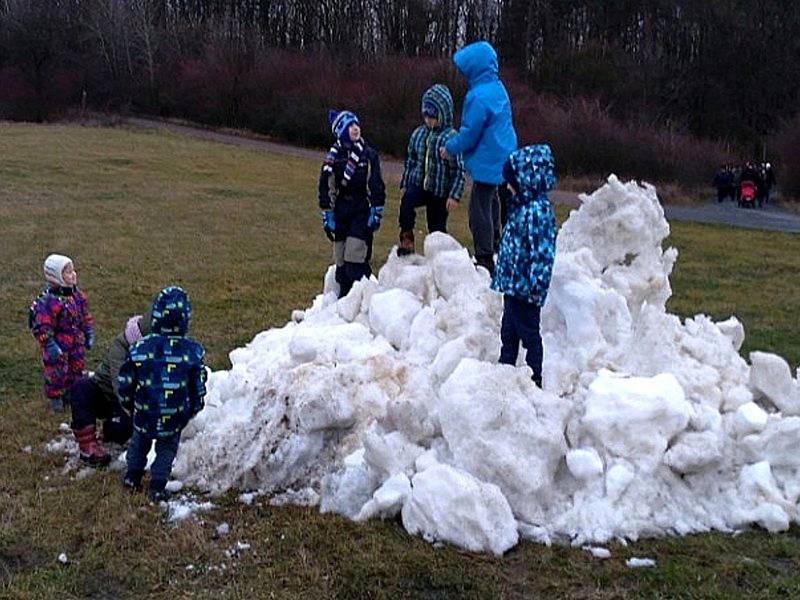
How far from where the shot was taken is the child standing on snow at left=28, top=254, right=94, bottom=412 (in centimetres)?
675

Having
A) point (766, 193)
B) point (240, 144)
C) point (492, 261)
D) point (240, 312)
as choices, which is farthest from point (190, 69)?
point (492, 261)

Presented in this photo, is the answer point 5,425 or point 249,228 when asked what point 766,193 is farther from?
point 5,425

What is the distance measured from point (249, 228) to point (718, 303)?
8668mm

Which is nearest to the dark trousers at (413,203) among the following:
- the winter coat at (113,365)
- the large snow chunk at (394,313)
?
the large snow chunk at (394,313)

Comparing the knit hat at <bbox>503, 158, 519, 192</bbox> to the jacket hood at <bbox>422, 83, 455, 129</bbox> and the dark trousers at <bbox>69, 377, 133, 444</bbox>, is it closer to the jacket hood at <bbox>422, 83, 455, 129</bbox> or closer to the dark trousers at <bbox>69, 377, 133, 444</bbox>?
the jacket hood at <bbox>422, 83, 455, 129</bbox>

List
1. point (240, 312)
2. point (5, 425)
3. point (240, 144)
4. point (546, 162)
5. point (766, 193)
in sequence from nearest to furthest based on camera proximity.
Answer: point (546, 162), point (5, 425), point (240, 312), point (766, 193), point (240, 144)

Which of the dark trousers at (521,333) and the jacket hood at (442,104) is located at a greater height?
the jacket hood at (442,104)

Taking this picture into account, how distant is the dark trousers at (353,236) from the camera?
7352 millimetres

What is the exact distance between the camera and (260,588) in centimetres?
434

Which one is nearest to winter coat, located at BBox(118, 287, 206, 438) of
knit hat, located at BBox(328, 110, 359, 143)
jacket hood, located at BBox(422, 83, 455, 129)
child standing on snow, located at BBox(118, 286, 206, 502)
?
child standing on snow, located at BBox(118, 286, 206, 502)

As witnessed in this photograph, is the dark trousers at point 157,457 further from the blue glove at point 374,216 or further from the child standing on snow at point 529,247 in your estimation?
the blue glove at point 374,216

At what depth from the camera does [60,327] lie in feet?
22.3

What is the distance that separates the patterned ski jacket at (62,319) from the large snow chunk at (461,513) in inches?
121

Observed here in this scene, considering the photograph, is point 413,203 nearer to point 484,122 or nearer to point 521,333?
point 484,122
